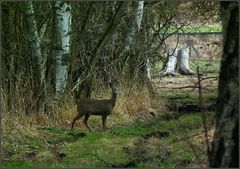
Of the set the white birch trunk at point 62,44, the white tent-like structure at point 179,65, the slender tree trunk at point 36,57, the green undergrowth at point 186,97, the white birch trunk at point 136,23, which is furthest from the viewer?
the white tent-like structure at point 179,65

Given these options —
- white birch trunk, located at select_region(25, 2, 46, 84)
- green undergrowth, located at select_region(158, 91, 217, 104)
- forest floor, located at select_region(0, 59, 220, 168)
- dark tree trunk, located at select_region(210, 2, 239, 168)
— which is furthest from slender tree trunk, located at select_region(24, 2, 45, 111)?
dark tree trunk, located at select_region(210, 2, 239, 168)

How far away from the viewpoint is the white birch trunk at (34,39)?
13.0 metres

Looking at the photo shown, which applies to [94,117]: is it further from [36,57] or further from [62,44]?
[36,57]

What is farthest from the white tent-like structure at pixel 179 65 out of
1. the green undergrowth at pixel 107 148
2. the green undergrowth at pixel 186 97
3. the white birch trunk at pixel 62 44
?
the green undergrowth at pixel 107 148

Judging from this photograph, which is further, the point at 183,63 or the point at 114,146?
the point at 183,63

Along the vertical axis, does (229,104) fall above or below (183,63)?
above

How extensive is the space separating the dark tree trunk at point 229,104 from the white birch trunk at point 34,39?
763 cm

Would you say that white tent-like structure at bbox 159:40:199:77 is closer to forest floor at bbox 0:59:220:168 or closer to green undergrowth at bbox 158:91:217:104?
green undergrowth at bbox 158:91:217:104

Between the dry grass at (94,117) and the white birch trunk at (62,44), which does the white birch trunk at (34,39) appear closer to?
the white birch trunk at (62,44)

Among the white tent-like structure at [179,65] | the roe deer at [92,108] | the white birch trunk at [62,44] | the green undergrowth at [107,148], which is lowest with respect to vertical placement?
the green undergrowth at [107,148]

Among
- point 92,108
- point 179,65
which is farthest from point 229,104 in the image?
point 179,65

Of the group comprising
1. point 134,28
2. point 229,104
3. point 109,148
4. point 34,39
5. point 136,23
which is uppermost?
point 136,23

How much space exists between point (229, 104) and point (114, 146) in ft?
15.4

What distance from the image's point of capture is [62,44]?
1349cm
